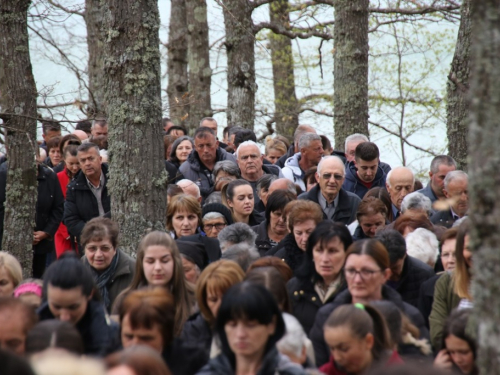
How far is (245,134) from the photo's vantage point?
11.9 meters

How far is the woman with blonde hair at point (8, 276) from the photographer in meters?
5.76

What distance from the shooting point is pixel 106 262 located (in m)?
6.29

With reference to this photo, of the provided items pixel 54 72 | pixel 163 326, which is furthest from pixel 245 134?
pixel 54 72

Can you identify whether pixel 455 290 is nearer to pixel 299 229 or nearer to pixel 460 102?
pixel 299 229

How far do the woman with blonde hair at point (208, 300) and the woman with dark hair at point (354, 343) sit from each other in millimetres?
886

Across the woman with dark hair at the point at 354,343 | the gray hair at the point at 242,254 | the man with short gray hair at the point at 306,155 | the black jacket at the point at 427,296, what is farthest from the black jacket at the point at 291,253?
the man with short gray hair at the point at 306,155

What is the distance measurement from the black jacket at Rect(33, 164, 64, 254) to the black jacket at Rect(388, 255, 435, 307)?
4777 millimetres

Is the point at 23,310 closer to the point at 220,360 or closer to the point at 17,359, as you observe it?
the point at 220,360

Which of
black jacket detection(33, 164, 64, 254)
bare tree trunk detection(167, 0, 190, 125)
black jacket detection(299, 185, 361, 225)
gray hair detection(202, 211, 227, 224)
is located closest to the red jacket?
gray hair detection(202, 211, 227, 224)

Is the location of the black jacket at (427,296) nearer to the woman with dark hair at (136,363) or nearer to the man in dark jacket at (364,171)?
the woman with dark hair at (136,363)

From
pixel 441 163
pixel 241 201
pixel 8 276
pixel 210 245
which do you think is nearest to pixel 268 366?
pixel 8 276

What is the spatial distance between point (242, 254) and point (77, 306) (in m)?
1.75

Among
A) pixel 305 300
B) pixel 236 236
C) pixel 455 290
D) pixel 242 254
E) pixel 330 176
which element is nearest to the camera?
pixel 455 290

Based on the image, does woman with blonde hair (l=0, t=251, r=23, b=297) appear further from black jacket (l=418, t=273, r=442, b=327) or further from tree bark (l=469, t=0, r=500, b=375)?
tree bark (l=469, t=0, r=500, b=375)
